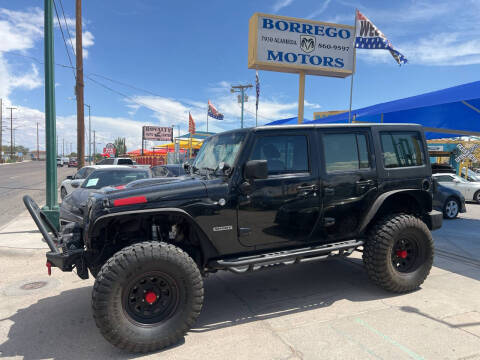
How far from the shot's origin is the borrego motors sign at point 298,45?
11391 millimetres

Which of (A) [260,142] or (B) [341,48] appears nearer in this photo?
(A) [260,142]

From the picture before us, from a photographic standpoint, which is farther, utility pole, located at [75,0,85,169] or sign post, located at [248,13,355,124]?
utility pole, located at [75,0,85,169]

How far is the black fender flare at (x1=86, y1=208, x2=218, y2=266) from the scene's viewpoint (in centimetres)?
294

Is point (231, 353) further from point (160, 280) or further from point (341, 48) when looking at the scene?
point (341, 48)

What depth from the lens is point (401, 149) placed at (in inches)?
165

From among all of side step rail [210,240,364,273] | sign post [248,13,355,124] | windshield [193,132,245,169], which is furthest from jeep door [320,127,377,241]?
sign post [248,13,355,124]

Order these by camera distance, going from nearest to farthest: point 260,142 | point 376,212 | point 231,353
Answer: point 231,353 → point 260,142 → point 376,212

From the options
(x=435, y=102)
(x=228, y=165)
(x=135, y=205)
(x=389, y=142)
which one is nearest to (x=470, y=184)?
(x=435, y=102)

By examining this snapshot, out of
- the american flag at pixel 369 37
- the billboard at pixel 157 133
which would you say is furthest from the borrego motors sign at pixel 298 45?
the billboard at pixel 157 133

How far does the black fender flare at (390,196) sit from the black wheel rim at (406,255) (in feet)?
1.58

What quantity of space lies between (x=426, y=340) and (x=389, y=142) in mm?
2267

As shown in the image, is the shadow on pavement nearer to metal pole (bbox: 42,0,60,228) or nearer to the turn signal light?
the turn signal light

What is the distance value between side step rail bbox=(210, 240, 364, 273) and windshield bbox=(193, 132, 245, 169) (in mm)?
996

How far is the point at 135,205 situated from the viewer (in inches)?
118
